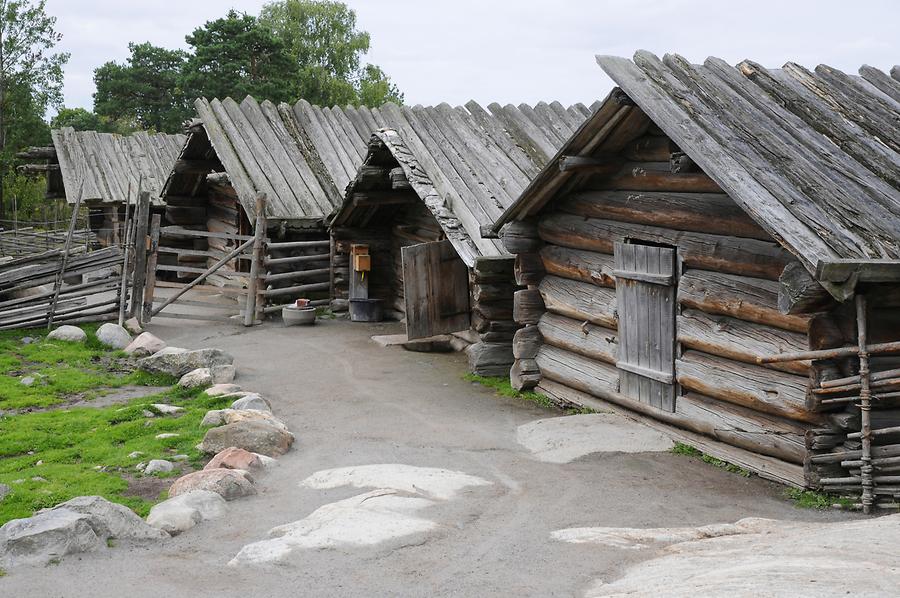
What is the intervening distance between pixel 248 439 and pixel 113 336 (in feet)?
24.0

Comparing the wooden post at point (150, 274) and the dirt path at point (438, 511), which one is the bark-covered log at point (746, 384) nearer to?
the dirt path at point (438, 511)

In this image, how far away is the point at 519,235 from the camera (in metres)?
11.7

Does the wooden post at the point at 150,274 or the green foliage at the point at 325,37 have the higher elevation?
the green foliage at the point at 325,37

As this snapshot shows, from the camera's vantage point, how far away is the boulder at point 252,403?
415 inches

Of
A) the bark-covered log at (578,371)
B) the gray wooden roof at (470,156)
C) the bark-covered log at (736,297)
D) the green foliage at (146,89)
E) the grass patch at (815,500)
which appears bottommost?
the grass patch at (815,500)

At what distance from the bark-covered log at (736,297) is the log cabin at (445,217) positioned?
3.44 meters

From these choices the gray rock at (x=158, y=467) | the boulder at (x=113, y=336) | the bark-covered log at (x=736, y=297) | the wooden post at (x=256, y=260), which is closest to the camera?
the bark-covered log at (x=736, y=297)

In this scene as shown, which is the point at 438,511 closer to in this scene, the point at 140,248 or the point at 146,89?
the point at 140,248

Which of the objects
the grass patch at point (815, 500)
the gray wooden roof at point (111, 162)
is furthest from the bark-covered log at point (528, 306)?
the gray wooden roof at point (111, 162)

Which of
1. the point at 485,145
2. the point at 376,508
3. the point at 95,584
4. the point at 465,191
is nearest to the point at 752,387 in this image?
the point at 376,508

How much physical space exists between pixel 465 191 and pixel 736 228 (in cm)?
645

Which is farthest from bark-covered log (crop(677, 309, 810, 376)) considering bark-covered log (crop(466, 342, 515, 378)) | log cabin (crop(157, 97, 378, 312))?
log cabin (crop(157, 97, 378, 312))

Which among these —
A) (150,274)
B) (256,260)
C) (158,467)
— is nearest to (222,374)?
(158,467)

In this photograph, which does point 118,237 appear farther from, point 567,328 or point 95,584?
point 95,584
